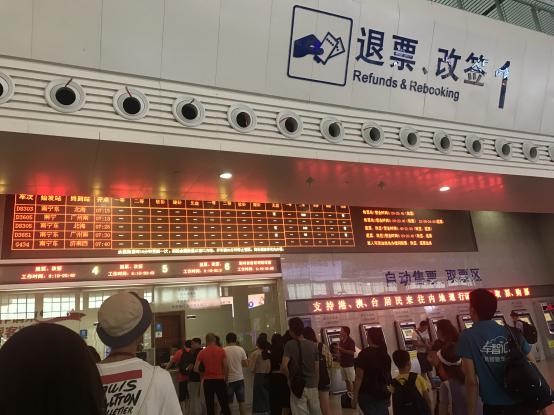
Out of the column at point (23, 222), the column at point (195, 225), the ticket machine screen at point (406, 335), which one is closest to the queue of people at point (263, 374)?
the column at point (195, 225)

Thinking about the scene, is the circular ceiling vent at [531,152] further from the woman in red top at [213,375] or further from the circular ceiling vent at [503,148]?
the woman in red top at [213,375]

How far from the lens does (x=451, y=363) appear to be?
11.7ft

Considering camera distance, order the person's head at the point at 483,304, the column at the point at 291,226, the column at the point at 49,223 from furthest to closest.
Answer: the column at the point at 291,226 < the column at the point at 49,223 < the person's head at the point at 483,304

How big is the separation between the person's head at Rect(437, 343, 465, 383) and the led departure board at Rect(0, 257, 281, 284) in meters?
4.78

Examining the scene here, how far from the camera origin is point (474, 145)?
22.4 ft

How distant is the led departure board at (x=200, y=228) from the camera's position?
6699 millimetres

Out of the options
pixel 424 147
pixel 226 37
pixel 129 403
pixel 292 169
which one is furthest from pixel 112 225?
pixel 129 403

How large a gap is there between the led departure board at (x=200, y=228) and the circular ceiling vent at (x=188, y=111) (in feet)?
9.30

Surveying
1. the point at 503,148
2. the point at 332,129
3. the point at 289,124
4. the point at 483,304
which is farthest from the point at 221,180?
the point at 503,148

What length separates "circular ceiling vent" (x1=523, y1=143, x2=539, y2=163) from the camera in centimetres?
727

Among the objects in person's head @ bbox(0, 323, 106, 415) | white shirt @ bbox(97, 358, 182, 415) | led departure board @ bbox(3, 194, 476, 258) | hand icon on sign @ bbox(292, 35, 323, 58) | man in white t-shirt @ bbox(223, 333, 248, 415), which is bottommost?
man in white t-shirt @ bbox(223, 333, 248, 415)

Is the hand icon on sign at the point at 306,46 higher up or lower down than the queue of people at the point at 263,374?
higher up

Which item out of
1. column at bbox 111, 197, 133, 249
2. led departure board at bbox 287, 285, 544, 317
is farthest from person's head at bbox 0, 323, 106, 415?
led departure board at bbox 287, 285, 544, 317

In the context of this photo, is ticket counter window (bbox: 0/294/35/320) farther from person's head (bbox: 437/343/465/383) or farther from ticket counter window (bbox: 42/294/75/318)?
person's head (bbox: 437/343/465/383)
